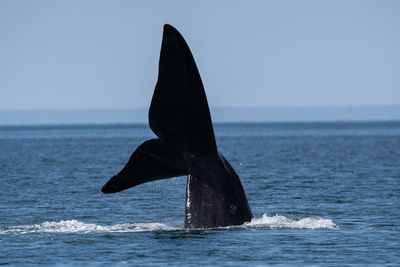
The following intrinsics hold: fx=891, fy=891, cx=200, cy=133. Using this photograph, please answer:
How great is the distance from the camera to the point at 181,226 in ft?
56.7

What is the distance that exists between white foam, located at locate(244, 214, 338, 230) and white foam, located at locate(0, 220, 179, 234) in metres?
1.83

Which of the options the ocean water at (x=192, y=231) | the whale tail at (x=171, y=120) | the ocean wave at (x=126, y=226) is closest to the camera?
the whale tail at (x=171, y=120)

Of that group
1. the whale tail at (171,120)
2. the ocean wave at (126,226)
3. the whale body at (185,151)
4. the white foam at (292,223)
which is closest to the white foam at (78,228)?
the ocean wave at (126,226)

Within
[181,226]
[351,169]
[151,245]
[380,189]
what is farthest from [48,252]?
[351,169]

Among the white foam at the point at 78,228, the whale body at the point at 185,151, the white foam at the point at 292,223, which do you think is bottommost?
the white foam at the point at 78,228

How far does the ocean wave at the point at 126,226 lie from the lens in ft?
57.6

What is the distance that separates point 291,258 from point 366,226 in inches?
170

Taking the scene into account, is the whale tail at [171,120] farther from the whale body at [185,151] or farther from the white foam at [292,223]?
the white foam at [292,223]

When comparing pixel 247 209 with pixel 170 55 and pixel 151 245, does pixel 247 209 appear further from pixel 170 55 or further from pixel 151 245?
pixel 170 55

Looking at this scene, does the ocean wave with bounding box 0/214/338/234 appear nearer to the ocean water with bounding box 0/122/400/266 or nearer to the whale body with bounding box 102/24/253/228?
the ocean water with bounding box 0/122/400/266

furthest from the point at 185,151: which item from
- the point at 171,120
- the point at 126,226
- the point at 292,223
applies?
the point at 292,223

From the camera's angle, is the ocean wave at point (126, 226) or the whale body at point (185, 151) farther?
the ocean wave at point (126, 226)

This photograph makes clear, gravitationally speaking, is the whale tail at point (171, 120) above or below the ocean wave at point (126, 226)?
above

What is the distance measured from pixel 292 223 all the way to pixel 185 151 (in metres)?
4.55
